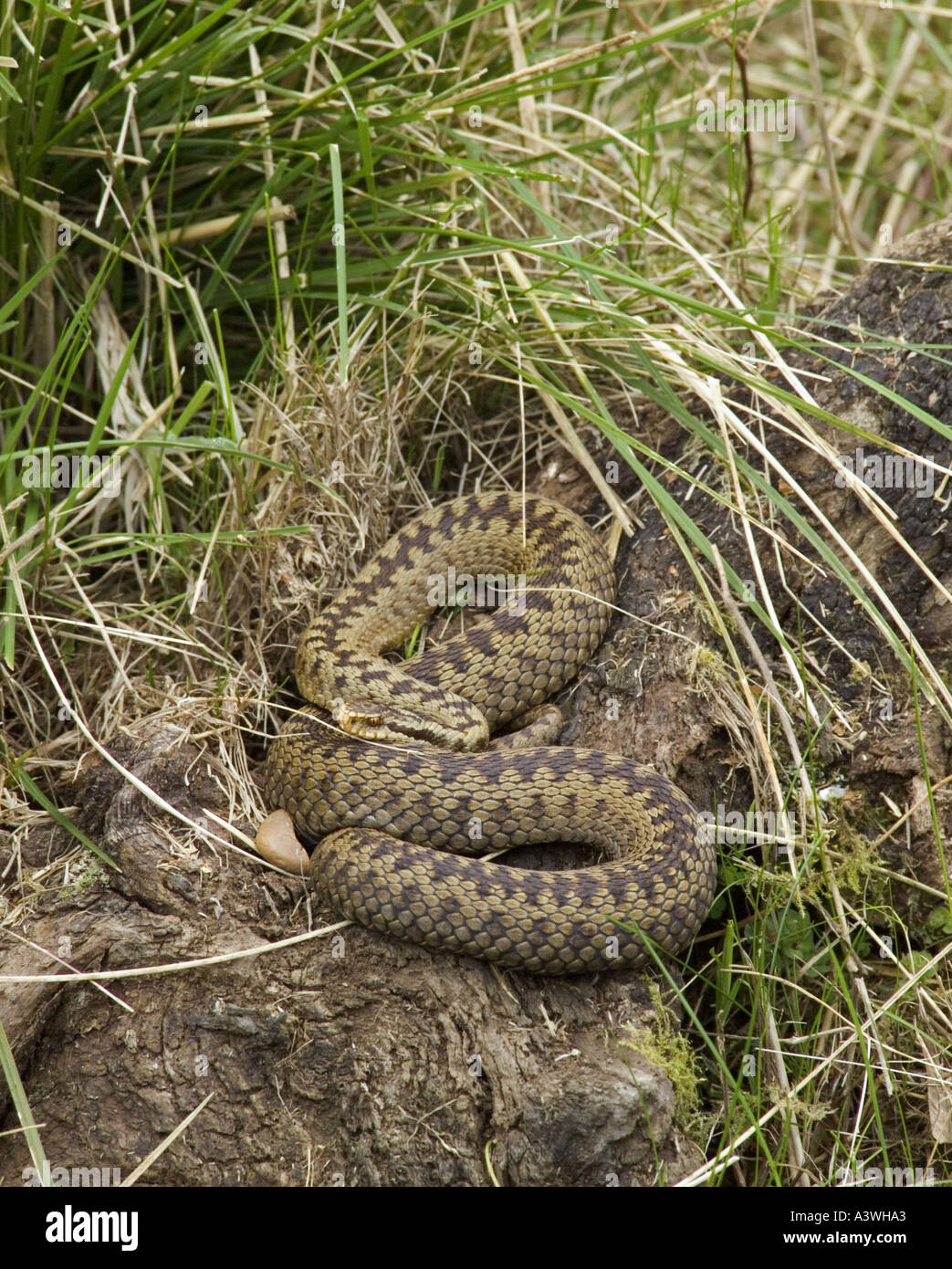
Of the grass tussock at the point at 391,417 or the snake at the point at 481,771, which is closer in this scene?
the snake at the point at 481,771

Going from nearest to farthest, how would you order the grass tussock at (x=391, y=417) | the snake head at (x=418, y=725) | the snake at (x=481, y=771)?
the snake at (x=481, y=771) → the grass tussock at (x=391, y=417) → the snake head at (x=418, y=725)

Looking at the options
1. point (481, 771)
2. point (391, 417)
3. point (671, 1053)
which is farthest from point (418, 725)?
point (671, 1053)

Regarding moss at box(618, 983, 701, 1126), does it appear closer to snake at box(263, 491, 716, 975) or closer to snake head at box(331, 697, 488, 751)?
snake at box(263, 491, 716, 975)

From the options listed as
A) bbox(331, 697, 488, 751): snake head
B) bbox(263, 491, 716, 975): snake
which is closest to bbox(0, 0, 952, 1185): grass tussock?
bbox(263, 491, 716, 975): snake

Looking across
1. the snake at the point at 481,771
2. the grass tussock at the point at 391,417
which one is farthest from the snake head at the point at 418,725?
the grass tussock at the point at 391,417

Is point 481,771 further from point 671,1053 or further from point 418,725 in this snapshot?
point 671,1053

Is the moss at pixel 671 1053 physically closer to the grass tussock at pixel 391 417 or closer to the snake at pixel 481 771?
the grass tussock at pixel 391 417
